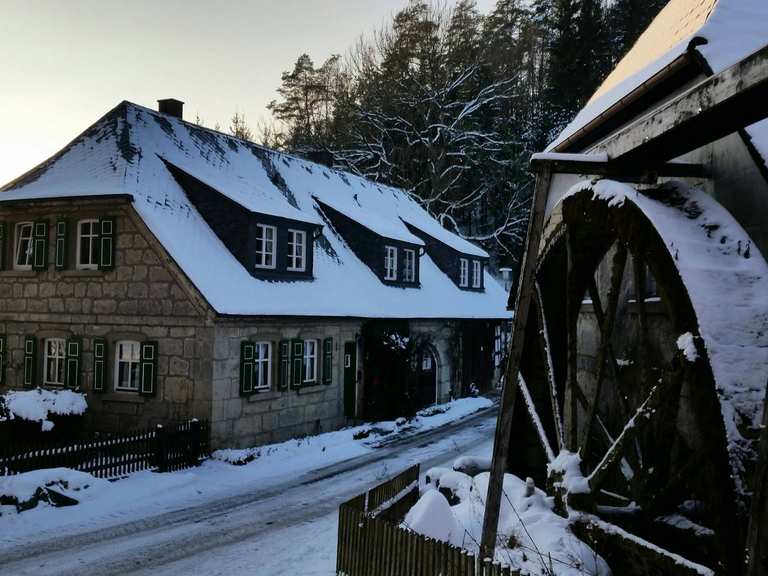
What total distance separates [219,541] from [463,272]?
20579 mm

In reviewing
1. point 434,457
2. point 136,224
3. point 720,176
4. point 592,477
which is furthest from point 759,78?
point 136,224

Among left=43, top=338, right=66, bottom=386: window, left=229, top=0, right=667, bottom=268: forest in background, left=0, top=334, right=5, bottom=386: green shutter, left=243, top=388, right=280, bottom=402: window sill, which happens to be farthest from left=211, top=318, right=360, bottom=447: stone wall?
left=229, top=0, right=667, bottom=268: forest in background

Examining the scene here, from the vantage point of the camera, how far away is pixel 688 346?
4414 millimetres

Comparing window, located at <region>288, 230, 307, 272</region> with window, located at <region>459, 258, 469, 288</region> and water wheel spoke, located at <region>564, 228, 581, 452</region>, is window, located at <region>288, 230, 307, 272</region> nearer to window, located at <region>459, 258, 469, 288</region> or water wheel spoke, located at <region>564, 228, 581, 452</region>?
window, located at <region>459, 258, 469, 288</region>

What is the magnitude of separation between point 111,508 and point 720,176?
404 inches

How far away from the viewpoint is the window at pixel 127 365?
1525 cm

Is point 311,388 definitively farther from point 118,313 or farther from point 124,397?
point 118,313

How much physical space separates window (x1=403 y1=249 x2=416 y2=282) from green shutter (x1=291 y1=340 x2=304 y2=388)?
769 centimetres

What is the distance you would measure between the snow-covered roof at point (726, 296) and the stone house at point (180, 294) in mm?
10791

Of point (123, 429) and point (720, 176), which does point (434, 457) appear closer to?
point (123, 429)

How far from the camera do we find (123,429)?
15.1m

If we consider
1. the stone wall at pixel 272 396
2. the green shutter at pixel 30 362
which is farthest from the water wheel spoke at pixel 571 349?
the green shutter at pixel 30 362

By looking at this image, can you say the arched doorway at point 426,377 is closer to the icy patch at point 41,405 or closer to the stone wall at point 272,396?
the stone wall at point 272,396

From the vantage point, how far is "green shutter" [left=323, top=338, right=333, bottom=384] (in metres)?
17.9
